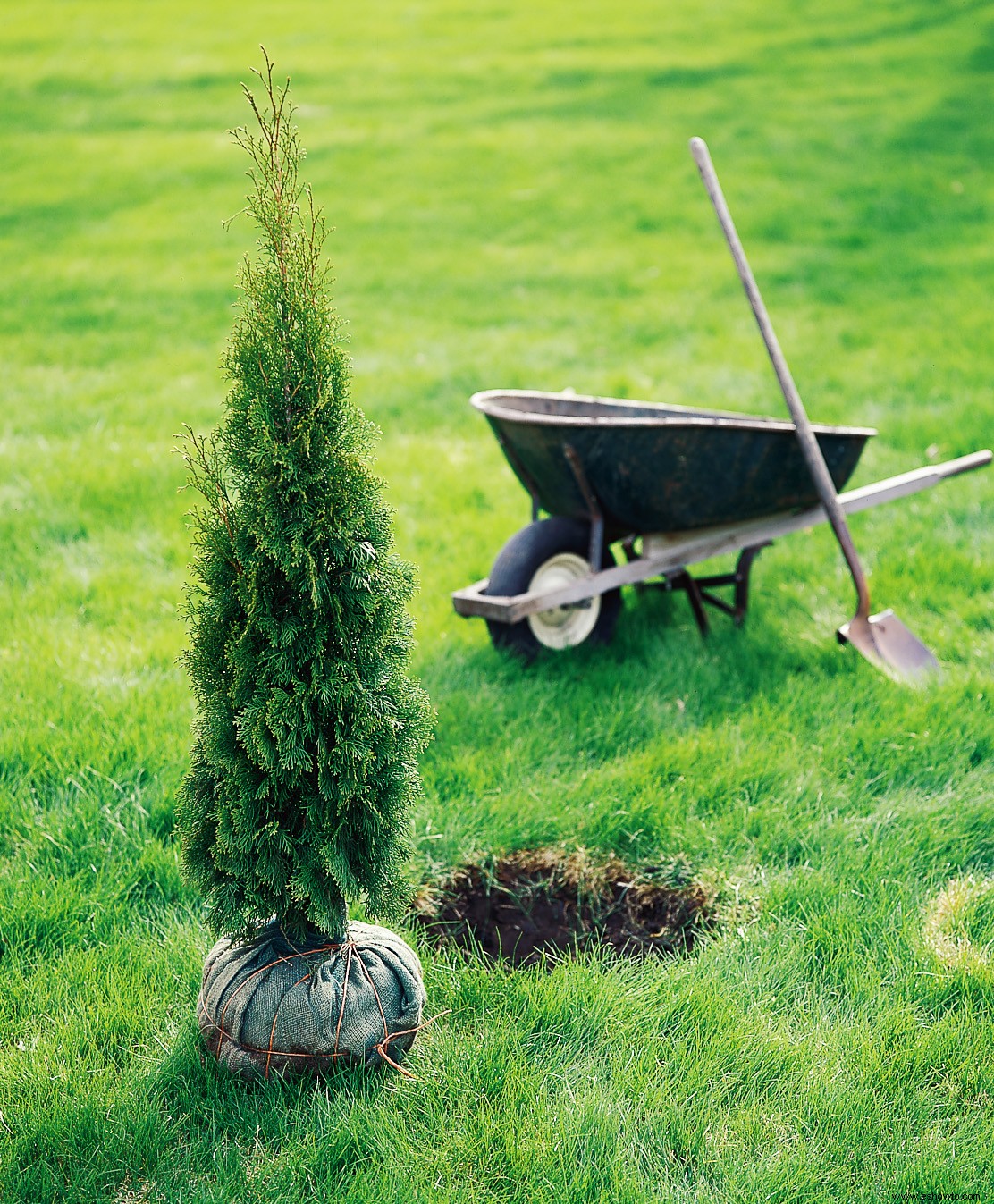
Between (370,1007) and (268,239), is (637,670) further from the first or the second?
(268,239)

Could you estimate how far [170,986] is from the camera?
3.09 metres

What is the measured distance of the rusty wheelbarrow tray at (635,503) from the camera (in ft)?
14.8

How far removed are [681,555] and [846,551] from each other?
645 mm

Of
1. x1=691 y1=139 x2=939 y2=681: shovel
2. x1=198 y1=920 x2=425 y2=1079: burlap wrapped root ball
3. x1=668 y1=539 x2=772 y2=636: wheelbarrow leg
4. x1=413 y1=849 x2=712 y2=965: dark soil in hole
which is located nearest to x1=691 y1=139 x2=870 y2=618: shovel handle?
x1=691 y1=139 x2=939 y2=681: shovel

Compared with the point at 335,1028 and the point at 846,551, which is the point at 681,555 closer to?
the point at 846,551

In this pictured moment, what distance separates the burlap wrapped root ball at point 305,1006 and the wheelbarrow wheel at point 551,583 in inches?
77.1

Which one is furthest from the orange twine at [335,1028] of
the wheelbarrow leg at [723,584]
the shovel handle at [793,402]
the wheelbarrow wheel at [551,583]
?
the shovel handle at [793,402]

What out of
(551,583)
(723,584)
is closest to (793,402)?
(723,584)

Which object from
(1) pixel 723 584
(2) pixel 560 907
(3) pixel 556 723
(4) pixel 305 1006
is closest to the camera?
(4) pixel 305 1006

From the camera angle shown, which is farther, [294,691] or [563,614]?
[563,614]

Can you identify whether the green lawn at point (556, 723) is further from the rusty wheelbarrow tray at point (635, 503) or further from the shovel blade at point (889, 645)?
the rusty wheelbarrow tray at point (635, 503)

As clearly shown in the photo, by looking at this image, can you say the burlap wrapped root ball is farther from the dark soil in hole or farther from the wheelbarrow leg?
the wheelbarrow leg

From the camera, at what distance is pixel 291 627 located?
8.71 feet

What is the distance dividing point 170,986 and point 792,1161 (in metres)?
1.57
